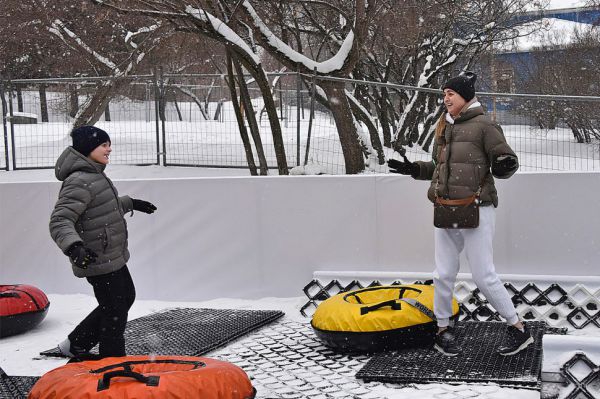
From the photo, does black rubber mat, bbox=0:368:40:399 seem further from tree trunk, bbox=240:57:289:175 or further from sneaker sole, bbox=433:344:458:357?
tree trunk, bbox=240:57:289:175

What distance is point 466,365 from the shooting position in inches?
215

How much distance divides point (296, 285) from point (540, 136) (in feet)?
11.4

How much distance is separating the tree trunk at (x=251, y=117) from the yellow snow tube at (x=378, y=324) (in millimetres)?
6365

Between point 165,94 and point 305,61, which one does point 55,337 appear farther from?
point 165,94

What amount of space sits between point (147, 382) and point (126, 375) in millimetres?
121

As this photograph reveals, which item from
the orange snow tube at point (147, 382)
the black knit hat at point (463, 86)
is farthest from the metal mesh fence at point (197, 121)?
the orange snow tube at point (147, 382)

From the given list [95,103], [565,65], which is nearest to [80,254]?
[95,103]

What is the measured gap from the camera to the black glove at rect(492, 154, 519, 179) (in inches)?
216

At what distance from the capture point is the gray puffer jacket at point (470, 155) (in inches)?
224

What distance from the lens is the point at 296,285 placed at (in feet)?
25.5

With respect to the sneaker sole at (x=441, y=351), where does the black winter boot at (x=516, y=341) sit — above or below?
above

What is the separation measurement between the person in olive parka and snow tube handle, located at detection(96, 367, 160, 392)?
2153 mm

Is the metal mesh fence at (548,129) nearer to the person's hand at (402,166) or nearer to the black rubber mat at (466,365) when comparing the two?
the person's hand at (402,166)

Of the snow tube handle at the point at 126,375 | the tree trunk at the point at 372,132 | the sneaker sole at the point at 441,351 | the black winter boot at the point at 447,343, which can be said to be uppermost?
the tree trunk at the point at 372,132
